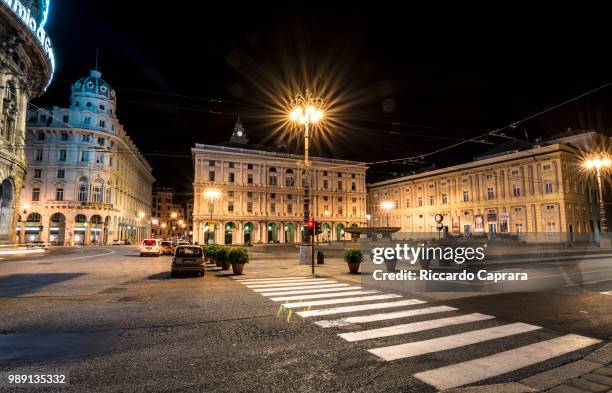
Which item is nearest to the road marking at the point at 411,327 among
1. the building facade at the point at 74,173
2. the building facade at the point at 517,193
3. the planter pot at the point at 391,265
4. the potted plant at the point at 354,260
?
the planter pot at the point at 391,265

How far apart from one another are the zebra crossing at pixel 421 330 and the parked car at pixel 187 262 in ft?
19.4

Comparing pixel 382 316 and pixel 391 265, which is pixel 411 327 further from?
pixel 391 265

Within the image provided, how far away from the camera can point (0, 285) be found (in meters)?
12.4

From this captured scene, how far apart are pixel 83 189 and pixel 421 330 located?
67.1 metres

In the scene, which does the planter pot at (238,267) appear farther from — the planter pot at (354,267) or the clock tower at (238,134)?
the clock tower at (238,134)

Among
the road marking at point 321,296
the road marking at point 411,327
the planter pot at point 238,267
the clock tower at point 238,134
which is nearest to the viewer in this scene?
the road marking at point 411,327

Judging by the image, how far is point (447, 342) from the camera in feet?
18.9

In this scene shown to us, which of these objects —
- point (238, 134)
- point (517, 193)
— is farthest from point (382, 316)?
point (238, 134)

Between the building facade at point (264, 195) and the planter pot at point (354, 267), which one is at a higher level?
the building facade at point (264, 195)

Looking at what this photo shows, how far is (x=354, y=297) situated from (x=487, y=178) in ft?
195

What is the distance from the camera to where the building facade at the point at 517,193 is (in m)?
50.0

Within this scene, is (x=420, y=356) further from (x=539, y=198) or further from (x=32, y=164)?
(x=32, y=164)

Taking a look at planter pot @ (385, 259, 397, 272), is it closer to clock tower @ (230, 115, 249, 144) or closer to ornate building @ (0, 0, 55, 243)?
ornate building @ (0, 0, 55, 243)

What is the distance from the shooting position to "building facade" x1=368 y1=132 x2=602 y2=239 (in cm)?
5000
